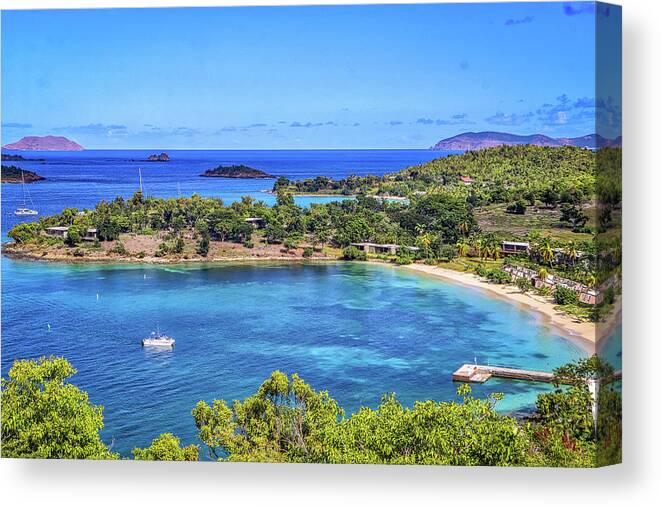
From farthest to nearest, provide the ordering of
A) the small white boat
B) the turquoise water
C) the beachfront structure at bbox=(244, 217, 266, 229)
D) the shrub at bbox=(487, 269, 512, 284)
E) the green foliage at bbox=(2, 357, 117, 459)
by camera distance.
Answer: the beachfront structure at bbox=(244, 217, 266, 229) < the shrub at bbox=(487, 269, 512, 284) < the small white boat < the turquoise water < the green foliage at bbox=(2, 357, 117, 459)

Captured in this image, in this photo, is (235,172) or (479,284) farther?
(235,172)

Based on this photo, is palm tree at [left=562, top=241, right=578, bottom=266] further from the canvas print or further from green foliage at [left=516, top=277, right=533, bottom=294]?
green foliage at [left=516, top=277, right=533, bottom=294]

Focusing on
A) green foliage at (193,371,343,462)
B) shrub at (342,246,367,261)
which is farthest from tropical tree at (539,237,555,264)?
green foliage at (193,371,343,462)

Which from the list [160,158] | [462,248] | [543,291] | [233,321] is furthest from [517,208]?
[160,158]

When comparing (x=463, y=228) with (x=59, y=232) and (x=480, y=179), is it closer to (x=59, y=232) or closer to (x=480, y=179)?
(x=480, y=179)

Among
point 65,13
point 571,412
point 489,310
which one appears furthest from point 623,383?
point 65,13

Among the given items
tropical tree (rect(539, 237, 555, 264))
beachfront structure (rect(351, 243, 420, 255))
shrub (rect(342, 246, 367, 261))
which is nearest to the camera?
tropical tree (rect(539, 237, 555, 264))

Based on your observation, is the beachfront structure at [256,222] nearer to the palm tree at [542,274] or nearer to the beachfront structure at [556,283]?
the beachfront structure at [556,283]
